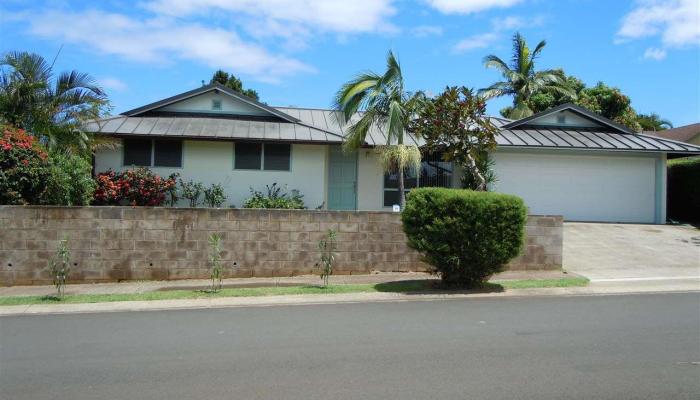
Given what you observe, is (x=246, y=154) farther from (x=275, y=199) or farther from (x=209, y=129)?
(x=275, y=199)

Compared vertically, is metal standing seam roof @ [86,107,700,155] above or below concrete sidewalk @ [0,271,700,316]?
above

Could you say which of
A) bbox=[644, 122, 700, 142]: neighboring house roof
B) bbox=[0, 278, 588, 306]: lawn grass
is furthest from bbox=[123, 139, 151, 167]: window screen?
bbox=[644, 122, 700, 142]: neighboring house roof

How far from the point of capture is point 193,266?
1259 cm

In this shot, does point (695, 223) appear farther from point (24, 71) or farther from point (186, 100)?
point (24, 71)

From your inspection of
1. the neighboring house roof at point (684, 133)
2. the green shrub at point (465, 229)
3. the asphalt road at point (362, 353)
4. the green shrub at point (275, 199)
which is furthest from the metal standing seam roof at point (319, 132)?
the neighboring house roof at point (684, 133)

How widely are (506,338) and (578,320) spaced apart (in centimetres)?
179

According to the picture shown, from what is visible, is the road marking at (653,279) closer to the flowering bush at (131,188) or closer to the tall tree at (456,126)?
the tall tree at (456,126)

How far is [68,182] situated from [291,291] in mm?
6177

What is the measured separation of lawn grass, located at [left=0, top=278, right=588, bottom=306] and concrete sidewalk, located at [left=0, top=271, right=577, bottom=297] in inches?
19.9

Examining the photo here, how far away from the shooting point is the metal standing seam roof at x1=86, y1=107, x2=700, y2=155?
16375mm

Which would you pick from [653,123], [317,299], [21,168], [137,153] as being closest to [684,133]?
[653,123]

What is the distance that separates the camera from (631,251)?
15039 mm

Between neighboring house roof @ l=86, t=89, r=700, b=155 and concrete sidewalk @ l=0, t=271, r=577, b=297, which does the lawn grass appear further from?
neighboring house roof @ l=86, t=89, r=700, b=155

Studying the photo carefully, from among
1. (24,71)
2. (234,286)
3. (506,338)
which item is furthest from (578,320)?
(24,71)
